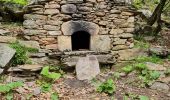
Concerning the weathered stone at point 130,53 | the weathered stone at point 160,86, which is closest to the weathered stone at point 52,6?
the weathered stone at point 130,53

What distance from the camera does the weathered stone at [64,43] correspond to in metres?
9.90

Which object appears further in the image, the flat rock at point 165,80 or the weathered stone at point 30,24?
the weathered stone at point 30,24

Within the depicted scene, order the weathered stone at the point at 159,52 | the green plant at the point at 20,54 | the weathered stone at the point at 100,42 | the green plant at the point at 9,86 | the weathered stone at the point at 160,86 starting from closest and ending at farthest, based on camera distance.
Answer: the green plant at the point at 9,86
the weathered stone at the point at 160,86
the green plant at the point at 20,54
the weathered stone at the point at 100,42
the weathered stone at the point at 159,52

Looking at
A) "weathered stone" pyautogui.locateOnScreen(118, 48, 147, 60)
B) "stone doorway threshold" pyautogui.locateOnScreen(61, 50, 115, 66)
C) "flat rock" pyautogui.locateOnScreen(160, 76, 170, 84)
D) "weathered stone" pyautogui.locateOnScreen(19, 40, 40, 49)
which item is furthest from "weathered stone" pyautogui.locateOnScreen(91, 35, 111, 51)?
"flat rock" pyautogui.locateOnScreen(160, 76, 170, 84)

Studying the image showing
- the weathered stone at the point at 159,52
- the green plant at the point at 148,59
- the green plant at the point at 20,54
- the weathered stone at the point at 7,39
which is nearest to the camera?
the green plant at the point at 20,54

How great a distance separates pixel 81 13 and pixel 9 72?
2795 mm

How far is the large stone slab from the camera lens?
28.1ft

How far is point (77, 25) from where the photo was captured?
9.96m

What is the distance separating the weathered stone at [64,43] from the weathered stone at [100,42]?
74 centimetres

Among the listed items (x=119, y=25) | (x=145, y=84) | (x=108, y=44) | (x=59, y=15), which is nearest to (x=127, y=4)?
(x=119, y=25)

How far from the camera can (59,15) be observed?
9.85 meters

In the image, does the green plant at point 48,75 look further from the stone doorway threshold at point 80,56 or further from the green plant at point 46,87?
the stone doorway threshold at point 80,56

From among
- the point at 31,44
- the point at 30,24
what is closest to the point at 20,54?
the point at 31,44

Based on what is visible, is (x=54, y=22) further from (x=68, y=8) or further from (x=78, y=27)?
(x=78, y=27)
